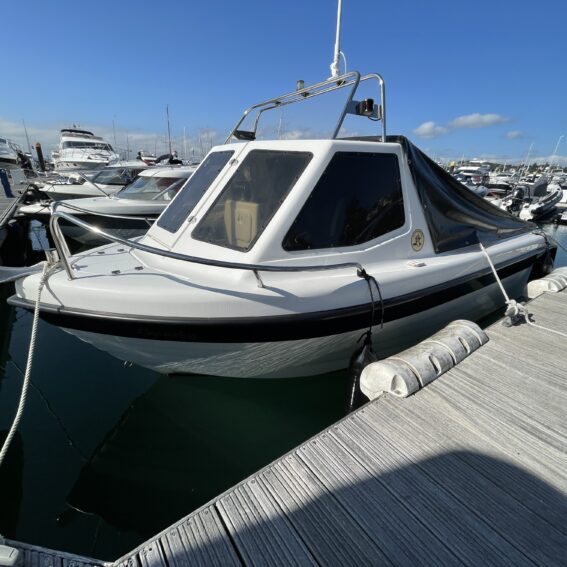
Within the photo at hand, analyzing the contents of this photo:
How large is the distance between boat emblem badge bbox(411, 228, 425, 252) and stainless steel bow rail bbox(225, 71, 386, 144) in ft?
3.06

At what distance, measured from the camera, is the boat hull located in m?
2.57

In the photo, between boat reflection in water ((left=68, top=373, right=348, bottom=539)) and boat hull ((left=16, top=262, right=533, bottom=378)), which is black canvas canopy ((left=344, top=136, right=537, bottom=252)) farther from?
boat reflection in water ((left=68, top=373, right=348, bottom=539))

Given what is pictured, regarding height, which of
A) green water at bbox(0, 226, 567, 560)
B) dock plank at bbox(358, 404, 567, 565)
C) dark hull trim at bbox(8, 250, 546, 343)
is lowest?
green water at bbox(0, 226, 567, 560)

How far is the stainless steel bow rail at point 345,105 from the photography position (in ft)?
11.2

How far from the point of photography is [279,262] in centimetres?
274

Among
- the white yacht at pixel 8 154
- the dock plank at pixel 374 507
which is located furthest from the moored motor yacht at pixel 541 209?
the white yacht at pixel 8 154

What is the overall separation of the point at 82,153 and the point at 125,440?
26.2 m

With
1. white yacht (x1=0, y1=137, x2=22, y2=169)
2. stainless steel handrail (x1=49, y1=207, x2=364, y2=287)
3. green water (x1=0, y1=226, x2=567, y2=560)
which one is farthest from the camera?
white yacht (x1=0, y1=137, x2=22, y2=169)

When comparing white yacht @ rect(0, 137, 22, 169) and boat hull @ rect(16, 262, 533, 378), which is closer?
boat hull @ rect(16, 262, 533, 378)

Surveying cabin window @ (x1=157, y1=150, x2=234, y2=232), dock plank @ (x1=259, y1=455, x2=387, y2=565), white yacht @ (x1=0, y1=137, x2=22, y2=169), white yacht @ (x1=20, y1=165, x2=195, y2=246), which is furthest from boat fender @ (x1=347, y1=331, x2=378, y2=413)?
white yacht @ (x1=0, y1=137, x2=22, y2=169)

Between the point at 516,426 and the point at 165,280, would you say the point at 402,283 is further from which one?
the point at 165,280

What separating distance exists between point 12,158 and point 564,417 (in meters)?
34.8

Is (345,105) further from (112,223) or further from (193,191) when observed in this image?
(112,223)

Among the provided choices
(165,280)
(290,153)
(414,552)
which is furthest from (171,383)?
(414,552)
